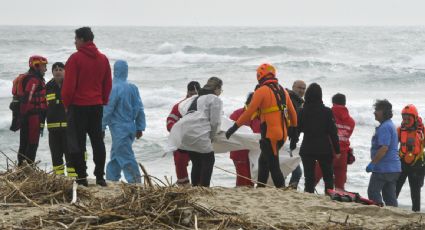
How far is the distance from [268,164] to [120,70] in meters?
2.16

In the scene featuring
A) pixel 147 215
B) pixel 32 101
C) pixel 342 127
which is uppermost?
pixel 32 101

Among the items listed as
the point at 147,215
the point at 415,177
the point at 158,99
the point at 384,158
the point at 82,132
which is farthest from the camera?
the point at 158,99

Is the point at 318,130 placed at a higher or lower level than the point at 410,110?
lower

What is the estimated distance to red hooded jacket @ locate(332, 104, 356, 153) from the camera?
9180mm

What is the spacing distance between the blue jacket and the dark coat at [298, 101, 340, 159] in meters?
2.04

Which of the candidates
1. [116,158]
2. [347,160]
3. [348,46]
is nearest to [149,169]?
[116,158]

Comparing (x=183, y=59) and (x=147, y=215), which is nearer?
(x=147, y=215)

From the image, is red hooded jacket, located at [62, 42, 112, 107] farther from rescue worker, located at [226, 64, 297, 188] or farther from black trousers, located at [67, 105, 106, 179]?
rescue worker, located at [226, 64, 297, 188]

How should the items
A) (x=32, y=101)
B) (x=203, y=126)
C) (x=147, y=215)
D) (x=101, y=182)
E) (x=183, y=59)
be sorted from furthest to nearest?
(x=183, y=59)
(x=32, y=101)
(x=203, y=126)
(x=101, y=182)
(x=147, y=215)

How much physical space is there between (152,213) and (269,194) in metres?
2.55

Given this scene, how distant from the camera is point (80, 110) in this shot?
747 cm

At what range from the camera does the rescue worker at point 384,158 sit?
8.75m

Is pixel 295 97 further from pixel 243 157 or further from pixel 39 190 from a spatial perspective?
pixel 39 190

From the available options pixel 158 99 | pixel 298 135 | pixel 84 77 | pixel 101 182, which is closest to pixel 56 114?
pixel 101 182
